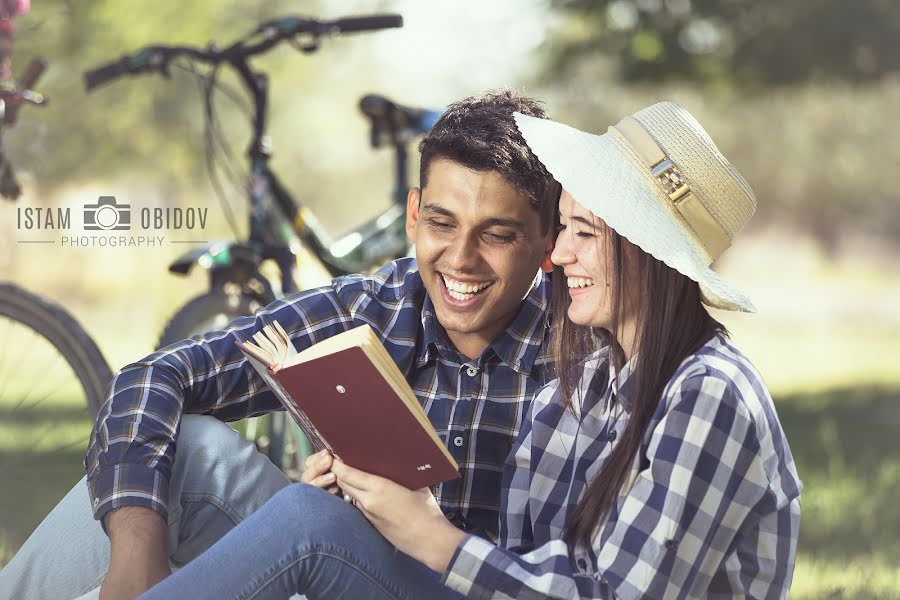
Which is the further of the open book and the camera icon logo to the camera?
the camera icon logo

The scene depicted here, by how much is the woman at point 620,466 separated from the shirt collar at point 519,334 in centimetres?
24

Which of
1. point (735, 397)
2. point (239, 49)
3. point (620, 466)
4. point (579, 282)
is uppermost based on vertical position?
point (239, 49)

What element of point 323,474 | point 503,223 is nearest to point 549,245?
point 503,223

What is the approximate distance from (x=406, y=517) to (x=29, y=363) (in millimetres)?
2166

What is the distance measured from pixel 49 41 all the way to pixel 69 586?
27.1ft

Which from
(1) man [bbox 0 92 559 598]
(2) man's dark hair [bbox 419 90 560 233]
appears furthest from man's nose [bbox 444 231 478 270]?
(2) man's dark hair [bbox 419 90 560 233]

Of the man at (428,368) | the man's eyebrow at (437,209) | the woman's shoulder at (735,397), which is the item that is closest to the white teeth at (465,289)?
the man at (428,368)

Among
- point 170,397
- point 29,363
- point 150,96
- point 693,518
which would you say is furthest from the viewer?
point 150,96

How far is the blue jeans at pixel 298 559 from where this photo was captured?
1554 mm

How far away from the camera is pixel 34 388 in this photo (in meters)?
3.69

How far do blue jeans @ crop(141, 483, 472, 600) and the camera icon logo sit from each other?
212 centimetres

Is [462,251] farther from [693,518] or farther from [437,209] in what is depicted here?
[693,518]

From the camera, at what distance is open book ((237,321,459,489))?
148cm

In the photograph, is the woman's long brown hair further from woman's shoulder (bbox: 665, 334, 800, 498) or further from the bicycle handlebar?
the bicycle handlebar
